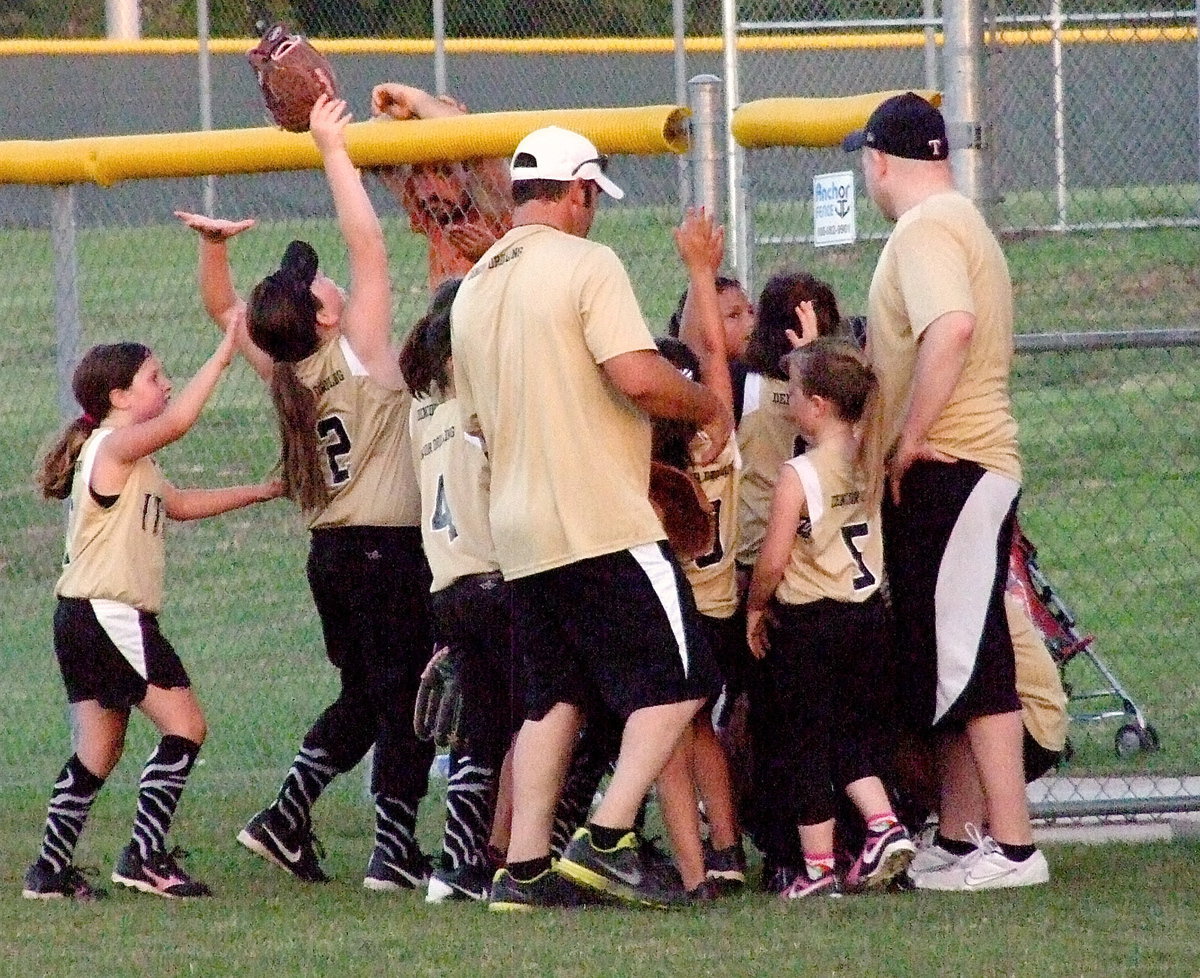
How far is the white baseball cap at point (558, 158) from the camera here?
5434 mm

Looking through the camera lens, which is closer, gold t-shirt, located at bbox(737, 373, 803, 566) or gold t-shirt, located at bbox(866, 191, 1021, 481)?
gold t-shirt, located at bbox(866, 191, 1021, 481)

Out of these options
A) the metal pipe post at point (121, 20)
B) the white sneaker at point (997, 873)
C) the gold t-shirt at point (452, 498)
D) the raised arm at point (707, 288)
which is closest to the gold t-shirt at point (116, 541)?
the gold t-shirt at point (452, 498)

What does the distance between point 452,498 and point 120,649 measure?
1003 millimetres

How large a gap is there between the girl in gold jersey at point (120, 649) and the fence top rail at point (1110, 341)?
2.17m

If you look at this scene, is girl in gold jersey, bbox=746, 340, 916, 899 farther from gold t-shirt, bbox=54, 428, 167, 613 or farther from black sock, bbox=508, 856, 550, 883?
gold t-shirt, bbox=54, 428, 167, 613

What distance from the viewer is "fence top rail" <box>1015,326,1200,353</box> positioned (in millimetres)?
6102

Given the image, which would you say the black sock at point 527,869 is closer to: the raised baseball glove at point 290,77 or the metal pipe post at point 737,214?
the metal pipe post at point 737,214

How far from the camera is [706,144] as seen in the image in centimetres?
651

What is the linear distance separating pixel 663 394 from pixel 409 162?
71.8 inches

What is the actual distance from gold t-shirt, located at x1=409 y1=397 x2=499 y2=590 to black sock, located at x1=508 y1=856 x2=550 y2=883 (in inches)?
29.4

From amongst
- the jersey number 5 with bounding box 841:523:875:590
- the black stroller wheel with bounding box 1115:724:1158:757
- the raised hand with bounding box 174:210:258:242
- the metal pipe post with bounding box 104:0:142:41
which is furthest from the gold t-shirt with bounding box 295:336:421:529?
the metal pipe post with bounding box 104:0:142:41

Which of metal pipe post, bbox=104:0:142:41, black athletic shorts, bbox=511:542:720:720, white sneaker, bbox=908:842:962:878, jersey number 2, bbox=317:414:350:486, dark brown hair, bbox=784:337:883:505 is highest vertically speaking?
metal pipe post, bbox=104:0:142:41

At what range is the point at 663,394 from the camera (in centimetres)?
530

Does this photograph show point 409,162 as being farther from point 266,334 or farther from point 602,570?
point 602,570
